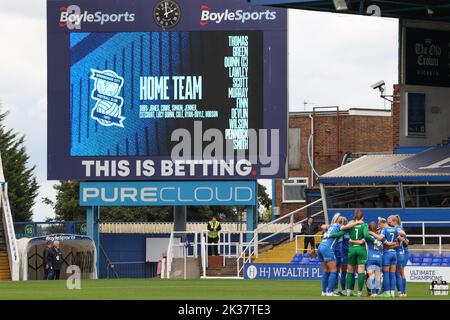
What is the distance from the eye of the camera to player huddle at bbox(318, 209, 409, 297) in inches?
1265

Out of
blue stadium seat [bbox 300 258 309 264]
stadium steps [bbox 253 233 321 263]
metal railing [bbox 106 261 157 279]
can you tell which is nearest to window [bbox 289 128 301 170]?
metal railing [bbox 106 261 157 279]

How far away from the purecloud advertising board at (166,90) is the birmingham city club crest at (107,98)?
0.04m

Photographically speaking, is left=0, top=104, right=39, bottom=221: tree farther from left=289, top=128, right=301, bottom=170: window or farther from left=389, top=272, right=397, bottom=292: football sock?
left=389, top=272, right=397, bottom=292: football sock

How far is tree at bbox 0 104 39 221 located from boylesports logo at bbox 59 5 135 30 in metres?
32.0

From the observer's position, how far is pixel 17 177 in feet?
284

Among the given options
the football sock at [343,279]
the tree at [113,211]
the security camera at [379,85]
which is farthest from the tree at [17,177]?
the football sock at [343,279]

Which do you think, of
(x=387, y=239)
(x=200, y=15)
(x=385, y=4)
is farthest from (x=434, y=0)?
(x=387, y=239)

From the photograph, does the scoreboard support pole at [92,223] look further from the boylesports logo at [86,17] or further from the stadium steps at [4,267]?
the boylesports logo at [86,17]

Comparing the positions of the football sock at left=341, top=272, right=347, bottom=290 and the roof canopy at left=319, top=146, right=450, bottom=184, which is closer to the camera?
the football sock at left=341, top=272, right=347, bottom=290

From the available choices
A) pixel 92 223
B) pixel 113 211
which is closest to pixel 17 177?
pixel 113 211

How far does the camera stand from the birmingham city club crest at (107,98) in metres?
53.6
